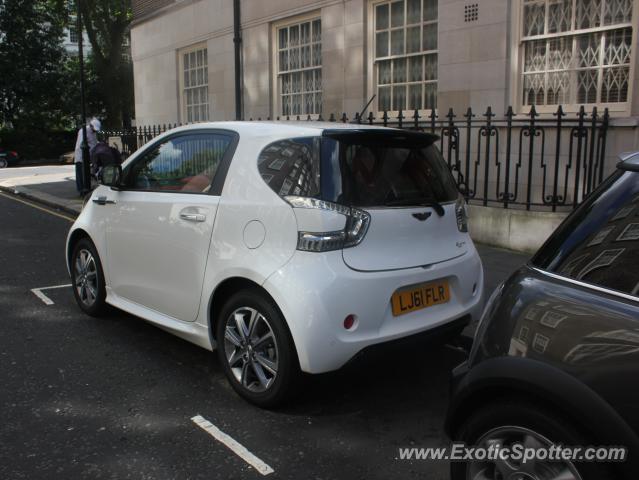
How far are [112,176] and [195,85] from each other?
1257 cm

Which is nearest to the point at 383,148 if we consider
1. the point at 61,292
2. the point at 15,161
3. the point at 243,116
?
the point at 61,292

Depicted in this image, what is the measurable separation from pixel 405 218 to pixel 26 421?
253 centimetres

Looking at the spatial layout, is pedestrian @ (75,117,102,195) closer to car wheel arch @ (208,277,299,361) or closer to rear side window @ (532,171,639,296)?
car wheel arch @ (208,277,299,361)

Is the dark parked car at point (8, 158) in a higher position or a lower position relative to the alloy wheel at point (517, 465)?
higher

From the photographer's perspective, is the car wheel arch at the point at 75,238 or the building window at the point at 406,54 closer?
the car wheel arch at the point at 75,238

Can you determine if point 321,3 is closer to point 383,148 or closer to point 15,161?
point 383,148

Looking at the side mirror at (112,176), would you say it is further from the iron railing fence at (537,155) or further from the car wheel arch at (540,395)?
the car wheel arch at (540,395)

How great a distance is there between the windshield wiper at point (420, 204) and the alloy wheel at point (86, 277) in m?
2.87

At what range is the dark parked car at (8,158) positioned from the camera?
107 ft

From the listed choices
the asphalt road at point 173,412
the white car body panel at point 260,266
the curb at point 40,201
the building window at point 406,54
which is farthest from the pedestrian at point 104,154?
the white car body panel at point 260,266

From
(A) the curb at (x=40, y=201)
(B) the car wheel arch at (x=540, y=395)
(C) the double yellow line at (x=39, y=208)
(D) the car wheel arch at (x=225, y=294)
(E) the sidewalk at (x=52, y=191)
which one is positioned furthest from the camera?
(E) the sidewalk at (x=52, y=191)

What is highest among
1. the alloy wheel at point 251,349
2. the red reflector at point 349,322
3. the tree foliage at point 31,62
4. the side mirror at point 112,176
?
the tree foliage at point 31,62

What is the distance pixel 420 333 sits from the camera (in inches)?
145

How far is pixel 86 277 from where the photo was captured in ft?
17.8
